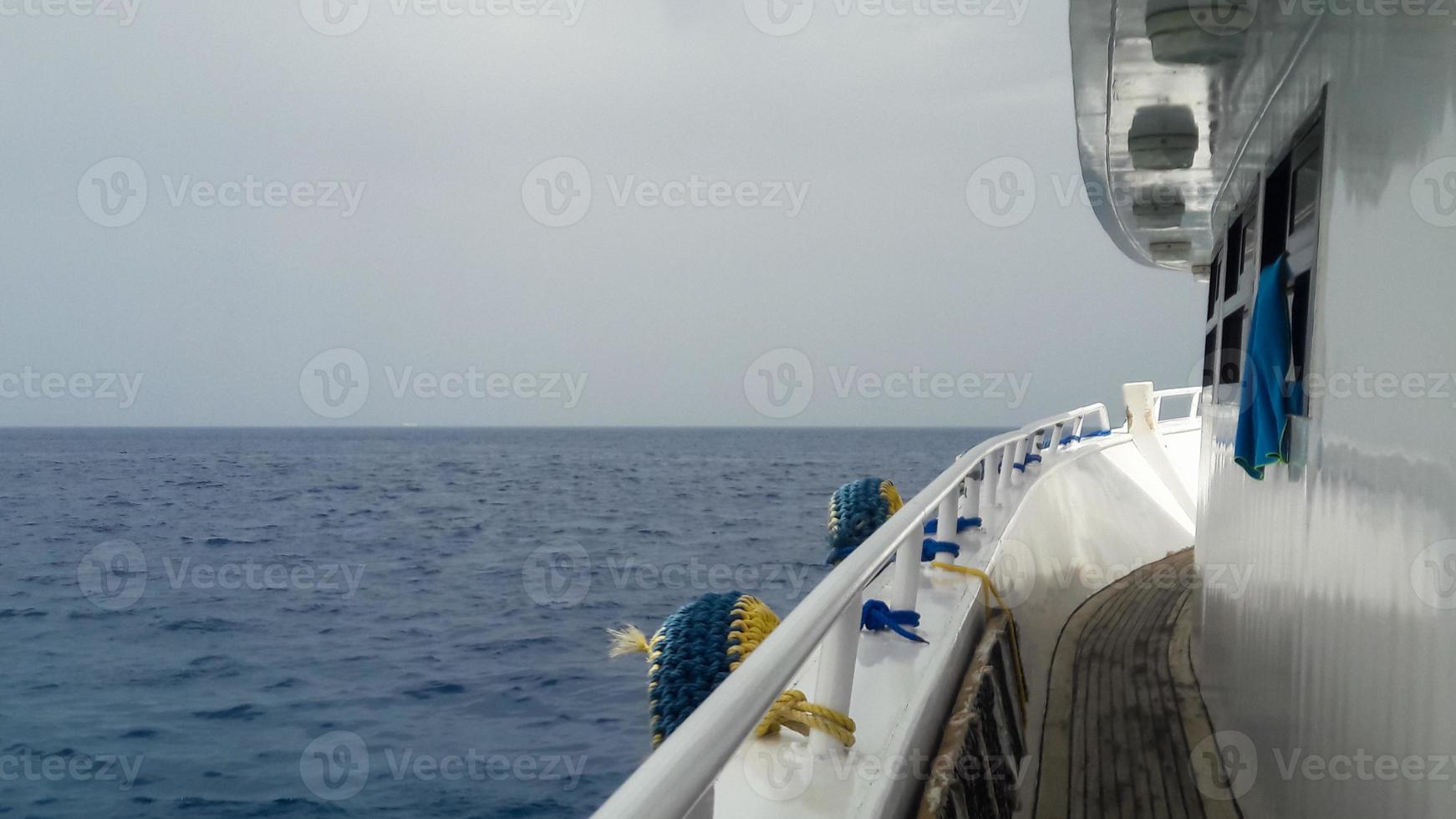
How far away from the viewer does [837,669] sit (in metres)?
2.55

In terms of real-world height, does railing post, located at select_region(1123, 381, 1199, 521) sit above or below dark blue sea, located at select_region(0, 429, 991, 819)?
above

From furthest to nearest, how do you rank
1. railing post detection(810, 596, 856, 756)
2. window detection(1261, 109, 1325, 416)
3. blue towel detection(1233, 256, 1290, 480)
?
blue towel detection(1233, 256, 1290, 480)
window detection(1261, 109, 1325, 416)
railing post detection(810, 596, 856, 756)

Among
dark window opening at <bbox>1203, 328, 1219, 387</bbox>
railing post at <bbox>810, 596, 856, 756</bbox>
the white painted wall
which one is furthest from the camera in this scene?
dark window opening at <bbox>1203, 328, 1219, 387</bbox>

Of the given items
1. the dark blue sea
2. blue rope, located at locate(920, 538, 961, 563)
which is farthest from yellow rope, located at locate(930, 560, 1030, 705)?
the dark blue sea

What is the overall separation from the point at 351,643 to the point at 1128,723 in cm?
2087

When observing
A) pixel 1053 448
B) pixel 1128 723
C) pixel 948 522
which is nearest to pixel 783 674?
pixel 948 522

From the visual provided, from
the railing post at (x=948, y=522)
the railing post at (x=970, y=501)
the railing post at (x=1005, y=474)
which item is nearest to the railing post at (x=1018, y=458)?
the railing post at (x=1005, y=474)

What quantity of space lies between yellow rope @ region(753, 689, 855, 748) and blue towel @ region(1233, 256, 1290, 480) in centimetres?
227

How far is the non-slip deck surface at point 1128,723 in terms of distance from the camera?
4.67 m

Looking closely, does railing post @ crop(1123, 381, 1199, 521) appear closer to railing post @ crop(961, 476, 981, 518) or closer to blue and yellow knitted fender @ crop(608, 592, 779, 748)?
railing post @ crop(961, 476, 981, 518)

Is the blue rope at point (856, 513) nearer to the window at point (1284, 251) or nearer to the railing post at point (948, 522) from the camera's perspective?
the railing post at point (948, 522)

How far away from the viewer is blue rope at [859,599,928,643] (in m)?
3.59

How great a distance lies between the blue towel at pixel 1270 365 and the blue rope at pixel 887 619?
4.74 feet

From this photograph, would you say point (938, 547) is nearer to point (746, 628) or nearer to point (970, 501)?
point (970, 501)
